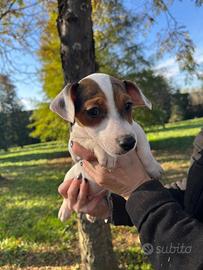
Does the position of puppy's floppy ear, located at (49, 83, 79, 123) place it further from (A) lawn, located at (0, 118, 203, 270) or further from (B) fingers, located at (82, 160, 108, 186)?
(A) lawn, located at (0, 118, 203, 270)

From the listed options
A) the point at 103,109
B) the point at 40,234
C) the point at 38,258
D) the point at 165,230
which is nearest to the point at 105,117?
the point at 103,109

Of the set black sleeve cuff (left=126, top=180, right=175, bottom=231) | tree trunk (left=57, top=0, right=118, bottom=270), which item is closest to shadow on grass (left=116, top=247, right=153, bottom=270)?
tree trunk (left=57, top=0, right=118, bottom=270)

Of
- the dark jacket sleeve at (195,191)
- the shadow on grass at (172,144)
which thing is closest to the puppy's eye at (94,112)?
the dark jacket sleeve at (195,191)

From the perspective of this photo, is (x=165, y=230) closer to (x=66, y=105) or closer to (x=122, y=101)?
(x=122, y=101)

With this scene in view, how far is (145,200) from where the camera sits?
4.97 feet

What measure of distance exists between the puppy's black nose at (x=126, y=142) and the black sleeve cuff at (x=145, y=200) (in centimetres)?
24

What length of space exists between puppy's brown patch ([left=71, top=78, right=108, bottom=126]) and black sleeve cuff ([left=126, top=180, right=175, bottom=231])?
459mm

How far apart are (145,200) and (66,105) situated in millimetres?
714

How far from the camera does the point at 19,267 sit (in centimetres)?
471

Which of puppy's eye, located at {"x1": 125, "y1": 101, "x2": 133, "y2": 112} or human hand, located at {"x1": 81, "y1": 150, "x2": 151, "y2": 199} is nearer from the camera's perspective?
human hand, located at {"x1": 81, "y1": 150, "x2": 151, "y2": 199}

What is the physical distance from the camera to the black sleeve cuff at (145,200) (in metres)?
1.49

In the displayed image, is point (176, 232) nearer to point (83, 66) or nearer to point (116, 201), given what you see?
point (116, 201)

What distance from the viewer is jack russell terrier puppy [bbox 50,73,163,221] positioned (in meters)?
1.80


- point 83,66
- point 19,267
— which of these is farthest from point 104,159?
point 19,267
